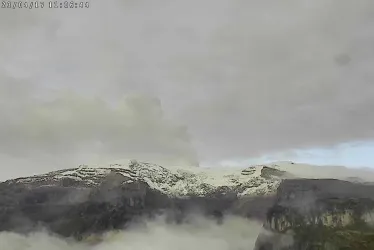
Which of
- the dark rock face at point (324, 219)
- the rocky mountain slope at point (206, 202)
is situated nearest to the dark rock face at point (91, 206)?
the rocky mountain slope at point (206, 202)

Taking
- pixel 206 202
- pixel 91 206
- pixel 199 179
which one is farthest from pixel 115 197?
pixel 199 179

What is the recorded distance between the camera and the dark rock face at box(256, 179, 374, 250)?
265 ft

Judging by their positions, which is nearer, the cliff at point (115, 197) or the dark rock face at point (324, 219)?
the dark rock face at point (324, 219)

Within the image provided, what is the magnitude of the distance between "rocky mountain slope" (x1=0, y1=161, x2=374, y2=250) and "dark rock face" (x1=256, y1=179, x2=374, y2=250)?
17 cm

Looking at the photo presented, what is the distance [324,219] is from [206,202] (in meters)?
79.3

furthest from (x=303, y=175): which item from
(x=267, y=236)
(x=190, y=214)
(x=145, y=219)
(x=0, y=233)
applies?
(x=0, y=233)

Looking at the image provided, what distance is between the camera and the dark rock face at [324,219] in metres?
80.8

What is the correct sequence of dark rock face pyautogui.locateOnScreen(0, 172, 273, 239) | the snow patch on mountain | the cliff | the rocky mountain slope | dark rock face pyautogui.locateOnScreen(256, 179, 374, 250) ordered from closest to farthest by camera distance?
dark rock face pyautogui.locateOnScreen(256, 179, 374, 250), the rocky mountain slope, dark rock face pyautogui.locateOnScreen(0, 172, 273, 239), the cliff, the snow patch on mountain

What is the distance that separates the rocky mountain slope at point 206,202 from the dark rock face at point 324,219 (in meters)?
0.17

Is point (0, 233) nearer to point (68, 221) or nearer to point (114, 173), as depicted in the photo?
point (68, 221)

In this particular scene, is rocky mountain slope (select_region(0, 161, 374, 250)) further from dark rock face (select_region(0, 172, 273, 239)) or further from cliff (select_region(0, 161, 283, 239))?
cliff (select_region(0, 161, 283, 239))

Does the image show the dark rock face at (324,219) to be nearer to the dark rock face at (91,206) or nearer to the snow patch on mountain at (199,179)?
the dark rock face at (91,206)

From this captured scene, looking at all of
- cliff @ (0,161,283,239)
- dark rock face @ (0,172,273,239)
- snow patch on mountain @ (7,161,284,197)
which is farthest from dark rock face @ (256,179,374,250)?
snow patch on mountain @ (7,161,284,197)

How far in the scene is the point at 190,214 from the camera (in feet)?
514
